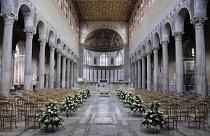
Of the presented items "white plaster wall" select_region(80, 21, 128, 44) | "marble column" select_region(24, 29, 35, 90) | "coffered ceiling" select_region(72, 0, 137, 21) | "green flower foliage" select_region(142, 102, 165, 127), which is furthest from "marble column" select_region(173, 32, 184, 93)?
"white plaster wall" select_region(80, 21, 128, 44)

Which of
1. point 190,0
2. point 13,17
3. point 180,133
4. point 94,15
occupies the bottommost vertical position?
point 180,133

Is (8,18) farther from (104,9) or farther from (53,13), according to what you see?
(104,9)

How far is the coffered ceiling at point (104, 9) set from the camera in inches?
1398

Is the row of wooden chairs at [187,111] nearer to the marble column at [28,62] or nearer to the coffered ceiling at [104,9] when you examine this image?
the marble column at [28,62]

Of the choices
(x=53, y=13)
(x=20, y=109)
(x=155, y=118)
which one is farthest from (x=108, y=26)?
(x=155, y=118)

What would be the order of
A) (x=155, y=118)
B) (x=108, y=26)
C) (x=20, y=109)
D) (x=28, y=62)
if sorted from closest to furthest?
1. (x=155, y=118)
2. (x=20, y=109)
3. (x=28, y=62)
4. (x=108, y=26)

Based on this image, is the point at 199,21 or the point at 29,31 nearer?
the point at 199,21

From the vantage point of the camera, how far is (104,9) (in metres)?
38.6

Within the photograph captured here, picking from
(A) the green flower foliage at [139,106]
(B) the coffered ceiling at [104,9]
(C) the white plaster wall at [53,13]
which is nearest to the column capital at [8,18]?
(C) the white plaster wall at [53,13]

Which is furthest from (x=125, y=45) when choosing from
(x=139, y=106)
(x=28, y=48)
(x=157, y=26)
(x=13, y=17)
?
(x=139, y=106)

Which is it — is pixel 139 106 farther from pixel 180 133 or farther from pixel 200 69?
pixel 200 69

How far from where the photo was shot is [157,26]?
22266 millimetres

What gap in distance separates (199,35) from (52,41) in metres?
17.5

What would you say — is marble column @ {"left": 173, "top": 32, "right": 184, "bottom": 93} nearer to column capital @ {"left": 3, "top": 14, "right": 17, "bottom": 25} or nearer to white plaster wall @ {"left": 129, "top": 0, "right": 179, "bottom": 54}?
white plaster wall @ {"left": 129, "top": 0, "right": 179, "bottom": 54}
